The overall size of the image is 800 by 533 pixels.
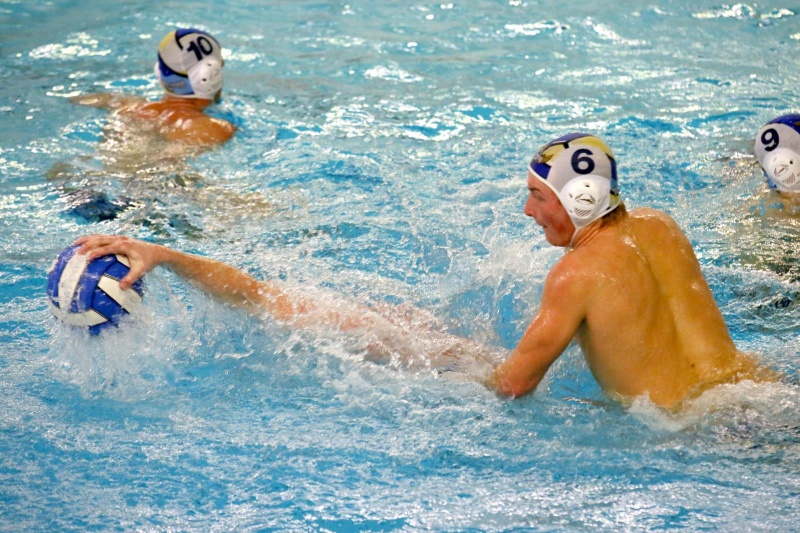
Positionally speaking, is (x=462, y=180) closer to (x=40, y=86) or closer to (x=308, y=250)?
(x=308, y=250)

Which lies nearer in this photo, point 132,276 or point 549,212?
point 132,276

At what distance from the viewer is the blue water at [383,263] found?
3518mm

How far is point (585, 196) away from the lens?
3658mm

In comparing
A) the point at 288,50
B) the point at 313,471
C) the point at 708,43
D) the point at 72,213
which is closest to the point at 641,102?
the point at 708,43

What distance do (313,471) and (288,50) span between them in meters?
6.71

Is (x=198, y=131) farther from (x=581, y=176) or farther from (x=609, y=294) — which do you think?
(x=609, y=294)

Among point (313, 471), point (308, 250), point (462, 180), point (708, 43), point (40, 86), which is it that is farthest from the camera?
point (708, 43)

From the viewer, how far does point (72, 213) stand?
5.84 meters

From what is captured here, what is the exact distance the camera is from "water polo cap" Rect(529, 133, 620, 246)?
144 inches

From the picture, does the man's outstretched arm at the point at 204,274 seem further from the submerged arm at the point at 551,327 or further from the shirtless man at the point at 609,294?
the submerged arm at the point at 551,327

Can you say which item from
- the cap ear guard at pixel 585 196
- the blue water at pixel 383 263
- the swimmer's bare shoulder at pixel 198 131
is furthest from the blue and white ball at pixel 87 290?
the swimmer's bare shoulder at pixel 198 131

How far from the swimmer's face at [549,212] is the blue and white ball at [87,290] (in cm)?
172

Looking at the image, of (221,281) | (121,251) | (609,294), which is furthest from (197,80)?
(609,294)

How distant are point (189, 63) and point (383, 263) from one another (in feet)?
8.17
